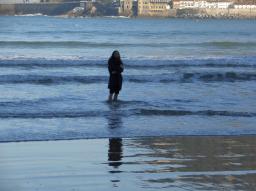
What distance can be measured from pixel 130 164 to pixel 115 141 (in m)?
2.02

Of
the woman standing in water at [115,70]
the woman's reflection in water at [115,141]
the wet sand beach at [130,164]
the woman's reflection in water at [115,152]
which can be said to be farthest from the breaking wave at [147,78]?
the wet sand beach at [130,164]

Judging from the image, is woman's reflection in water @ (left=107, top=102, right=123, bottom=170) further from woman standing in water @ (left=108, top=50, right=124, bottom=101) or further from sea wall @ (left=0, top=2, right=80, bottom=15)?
sea wall @ (left=0, top=2, right=80, bottom=15)

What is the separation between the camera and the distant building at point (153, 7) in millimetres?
156525

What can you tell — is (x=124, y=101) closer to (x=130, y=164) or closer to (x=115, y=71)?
(x=115, y=71)

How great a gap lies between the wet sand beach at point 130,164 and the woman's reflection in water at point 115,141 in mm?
12

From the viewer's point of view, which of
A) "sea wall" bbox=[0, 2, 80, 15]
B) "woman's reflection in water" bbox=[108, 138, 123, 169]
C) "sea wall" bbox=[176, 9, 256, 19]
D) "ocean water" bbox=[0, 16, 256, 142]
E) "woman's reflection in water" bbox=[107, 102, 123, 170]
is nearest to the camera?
"woman's reflection in water" bbox=[108, 138, 123, 169]

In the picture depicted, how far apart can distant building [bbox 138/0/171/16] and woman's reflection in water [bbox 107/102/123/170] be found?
14072cm

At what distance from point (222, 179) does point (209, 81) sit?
51.1ft

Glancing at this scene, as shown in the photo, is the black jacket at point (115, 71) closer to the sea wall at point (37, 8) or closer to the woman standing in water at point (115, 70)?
the woman standing in water at point (115, 70)

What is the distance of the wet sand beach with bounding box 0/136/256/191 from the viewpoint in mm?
7875

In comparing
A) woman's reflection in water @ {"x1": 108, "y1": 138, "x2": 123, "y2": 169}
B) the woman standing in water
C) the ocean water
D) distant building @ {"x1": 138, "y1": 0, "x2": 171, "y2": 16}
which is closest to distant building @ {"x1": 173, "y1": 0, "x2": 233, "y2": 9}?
distant building @ {"x1": 138, "y1": 0, "x2": 171, "y2": 16}

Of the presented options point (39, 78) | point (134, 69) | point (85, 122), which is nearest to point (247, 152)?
point (85, 122)

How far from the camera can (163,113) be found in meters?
14.8

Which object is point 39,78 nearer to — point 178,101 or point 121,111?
point 178,101
